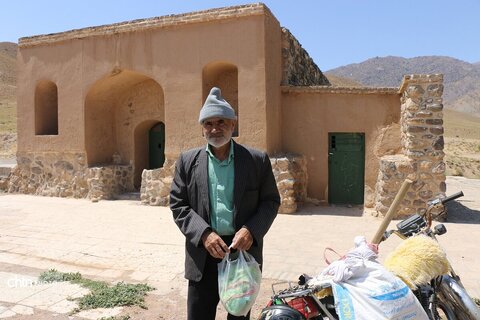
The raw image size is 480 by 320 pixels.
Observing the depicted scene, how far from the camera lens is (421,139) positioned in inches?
338

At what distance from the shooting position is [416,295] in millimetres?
2557

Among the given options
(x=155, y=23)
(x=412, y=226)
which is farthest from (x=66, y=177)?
(x=412, y=226)

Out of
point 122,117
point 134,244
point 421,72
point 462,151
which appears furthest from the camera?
point 421,72

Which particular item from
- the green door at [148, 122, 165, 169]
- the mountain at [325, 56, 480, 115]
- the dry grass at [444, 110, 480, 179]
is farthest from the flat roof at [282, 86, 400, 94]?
the mountain at [325, 56, 480, 115]

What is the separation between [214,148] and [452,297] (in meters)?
1.92

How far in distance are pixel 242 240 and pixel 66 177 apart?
36.4 feet

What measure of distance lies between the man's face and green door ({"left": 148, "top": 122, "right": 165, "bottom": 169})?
→ 1072 cm

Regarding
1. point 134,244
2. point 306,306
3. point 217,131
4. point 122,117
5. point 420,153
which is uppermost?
point 122,117

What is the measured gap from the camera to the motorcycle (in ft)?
7.18

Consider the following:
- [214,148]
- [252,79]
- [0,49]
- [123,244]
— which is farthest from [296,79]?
[0,49]

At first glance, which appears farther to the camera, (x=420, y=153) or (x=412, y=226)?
(x=420, y=153)

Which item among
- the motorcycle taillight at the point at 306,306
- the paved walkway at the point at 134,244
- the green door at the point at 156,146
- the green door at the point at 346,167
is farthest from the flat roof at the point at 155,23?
the motorcycle taillight at the point at 306,306

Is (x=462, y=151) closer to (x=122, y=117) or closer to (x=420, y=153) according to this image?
(x=420, y=153)

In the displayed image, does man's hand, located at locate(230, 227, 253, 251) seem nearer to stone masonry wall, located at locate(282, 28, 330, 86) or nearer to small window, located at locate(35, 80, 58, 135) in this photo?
stone masonry wall, located at locate(282, 28, 330, 86)
